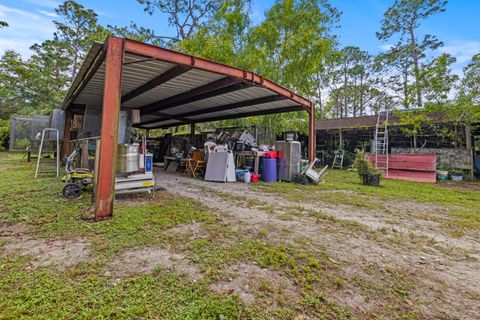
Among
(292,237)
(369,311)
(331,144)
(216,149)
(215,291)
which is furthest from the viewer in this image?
(331,144)

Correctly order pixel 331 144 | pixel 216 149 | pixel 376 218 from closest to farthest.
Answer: pixel 376 218
pixel 216 149
pixel 331 144

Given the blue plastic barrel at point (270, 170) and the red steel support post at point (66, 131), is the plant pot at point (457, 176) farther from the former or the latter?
the red steel support post at point (66, 131)

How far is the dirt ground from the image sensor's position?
162 cm

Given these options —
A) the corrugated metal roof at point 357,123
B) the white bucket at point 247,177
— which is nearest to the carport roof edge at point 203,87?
the white bucket at point 247,177

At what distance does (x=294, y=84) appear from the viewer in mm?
11289

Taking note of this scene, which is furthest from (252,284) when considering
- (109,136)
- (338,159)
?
(338,159)

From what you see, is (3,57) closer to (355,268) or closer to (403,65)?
(355,268)

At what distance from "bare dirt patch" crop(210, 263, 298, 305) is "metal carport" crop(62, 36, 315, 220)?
2122 mm

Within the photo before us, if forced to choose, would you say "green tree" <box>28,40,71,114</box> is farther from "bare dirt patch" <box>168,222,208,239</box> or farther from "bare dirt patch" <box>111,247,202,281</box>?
"bare dirt patch" <box>111,247,202,281</box>

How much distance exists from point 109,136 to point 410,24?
781 inches

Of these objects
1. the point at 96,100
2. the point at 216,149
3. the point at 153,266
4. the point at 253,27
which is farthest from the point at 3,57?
the point at 153,266

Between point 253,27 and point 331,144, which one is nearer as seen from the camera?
point 253,27

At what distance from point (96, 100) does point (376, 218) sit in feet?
29.9

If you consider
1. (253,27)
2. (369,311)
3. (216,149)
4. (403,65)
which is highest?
(403,65)
